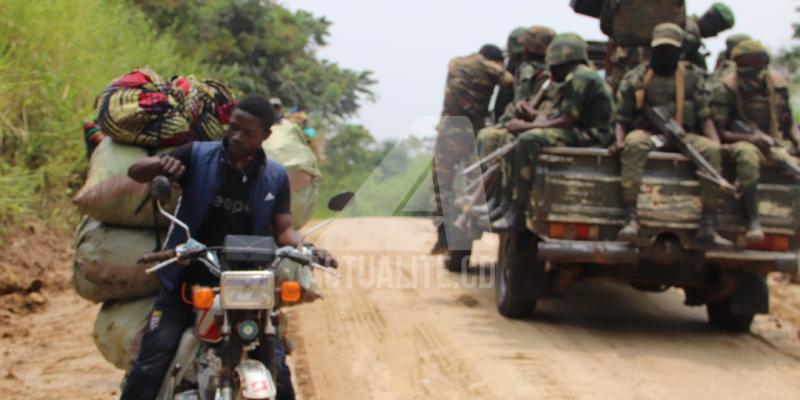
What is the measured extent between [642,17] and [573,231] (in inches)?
122

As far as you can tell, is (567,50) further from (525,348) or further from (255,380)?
(255,380)

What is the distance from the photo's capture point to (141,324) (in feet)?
16.4

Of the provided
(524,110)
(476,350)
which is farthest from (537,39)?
(476,350)

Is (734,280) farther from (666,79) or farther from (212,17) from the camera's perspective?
(212,17)

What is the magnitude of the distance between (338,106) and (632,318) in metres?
18.5

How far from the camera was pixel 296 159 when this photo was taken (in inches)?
216

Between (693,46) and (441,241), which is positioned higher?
(693,46)

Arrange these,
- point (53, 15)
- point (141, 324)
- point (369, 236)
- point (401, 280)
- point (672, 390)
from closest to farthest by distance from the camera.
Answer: point (141, 324)
point (672, 390)
point (401, 280)
point (53, 15)
point (369, 236)

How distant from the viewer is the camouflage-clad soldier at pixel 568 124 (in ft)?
27.0

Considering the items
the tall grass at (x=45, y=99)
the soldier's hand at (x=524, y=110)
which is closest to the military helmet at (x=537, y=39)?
the soldier's hand at (x=524, y=110)

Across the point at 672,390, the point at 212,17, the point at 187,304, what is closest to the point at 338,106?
the point at 212,17

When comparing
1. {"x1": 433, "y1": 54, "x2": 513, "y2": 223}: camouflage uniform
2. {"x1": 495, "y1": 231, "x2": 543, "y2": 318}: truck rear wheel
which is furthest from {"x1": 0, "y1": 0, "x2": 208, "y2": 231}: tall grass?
{"x1": 495, "y1": 231, "x2": 543, "y2": 318}: truck rear wheel

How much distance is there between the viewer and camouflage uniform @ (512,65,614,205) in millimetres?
8250

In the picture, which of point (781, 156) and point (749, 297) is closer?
point (781, 156)
